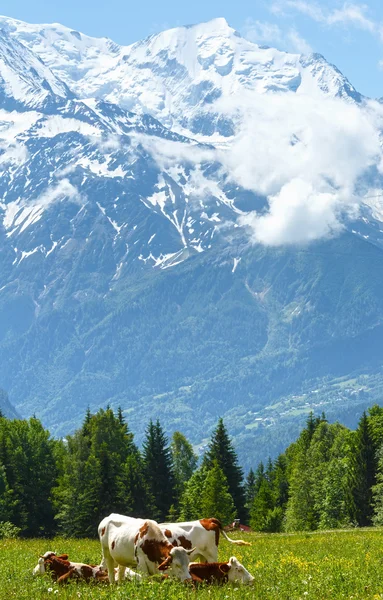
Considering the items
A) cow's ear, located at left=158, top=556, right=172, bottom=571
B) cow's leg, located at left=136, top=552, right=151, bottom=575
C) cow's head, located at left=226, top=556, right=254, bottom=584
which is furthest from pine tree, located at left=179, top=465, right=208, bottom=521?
cow's ear, located at left=158, top=556, right=172, bottom=571

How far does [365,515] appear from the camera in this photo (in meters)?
93.1

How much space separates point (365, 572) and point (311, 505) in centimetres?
9355

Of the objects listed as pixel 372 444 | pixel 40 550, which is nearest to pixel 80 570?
pixel 40 550

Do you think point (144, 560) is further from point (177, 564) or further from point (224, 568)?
point (224, 568)

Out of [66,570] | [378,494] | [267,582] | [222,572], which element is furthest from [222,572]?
[378,494]

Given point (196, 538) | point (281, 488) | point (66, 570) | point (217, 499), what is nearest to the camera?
point (66, 570)

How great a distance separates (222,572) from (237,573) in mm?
474

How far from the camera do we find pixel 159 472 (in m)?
106

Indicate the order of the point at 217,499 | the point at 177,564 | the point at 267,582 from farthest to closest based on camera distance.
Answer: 1. the point at 217,499
2. the point at 267,582
3. the point at 177,564

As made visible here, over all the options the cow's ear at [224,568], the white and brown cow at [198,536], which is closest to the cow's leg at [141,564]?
the cow's ear at [224,568]

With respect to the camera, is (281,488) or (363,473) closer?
(363,473)

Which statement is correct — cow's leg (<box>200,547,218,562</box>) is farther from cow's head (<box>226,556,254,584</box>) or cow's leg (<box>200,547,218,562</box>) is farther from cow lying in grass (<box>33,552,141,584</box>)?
cow's head (<box>226,556,254,584</box>)

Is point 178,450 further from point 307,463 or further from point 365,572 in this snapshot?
point 365,572

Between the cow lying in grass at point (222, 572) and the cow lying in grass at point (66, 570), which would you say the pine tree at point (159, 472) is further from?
the cow lying in grass at point (222, 572)
